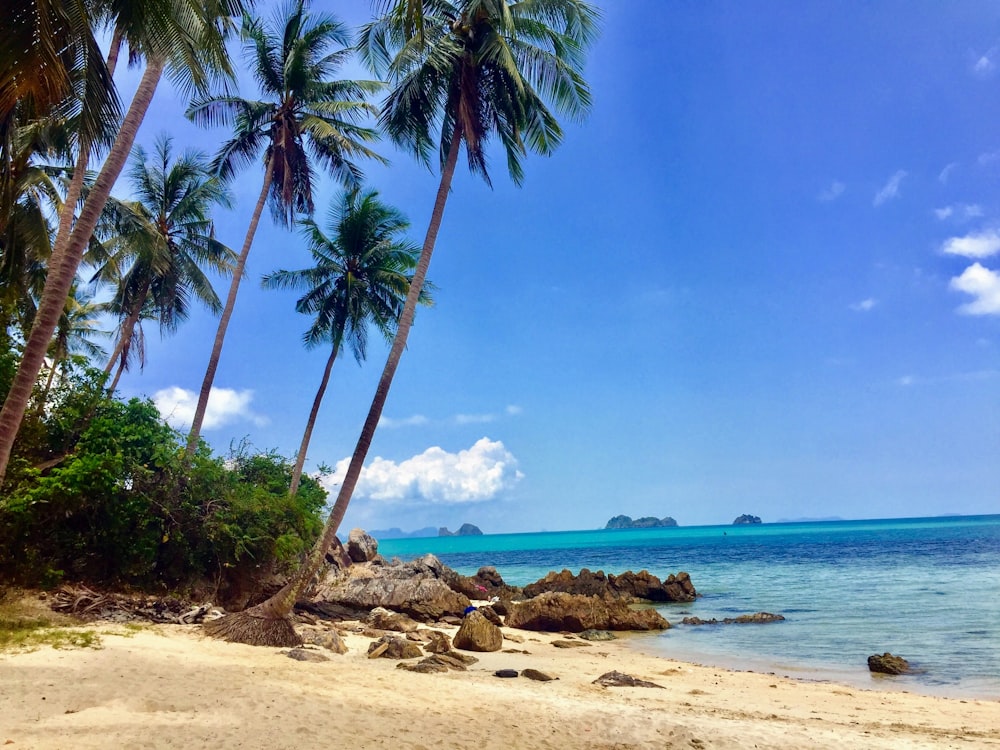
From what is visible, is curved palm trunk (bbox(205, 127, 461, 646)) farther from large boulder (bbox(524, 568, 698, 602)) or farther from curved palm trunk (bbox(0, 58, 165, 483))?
large boulder (bbox(524, 568, 698, 602))

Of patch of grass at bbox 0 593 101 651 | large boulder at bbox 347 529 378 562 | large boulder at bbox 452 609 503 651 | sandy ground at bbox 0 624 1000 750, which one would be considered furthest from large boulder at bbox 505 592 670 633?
large boulder at bbox 347 529 378 562

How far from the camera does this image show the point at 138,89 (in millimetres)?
10781

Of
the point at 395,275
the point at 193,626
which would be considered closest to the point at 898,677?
the point at 193,626

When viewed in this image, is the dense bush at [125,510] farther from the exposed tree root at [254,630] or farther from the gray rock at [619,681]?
the gray rock at [619,681]

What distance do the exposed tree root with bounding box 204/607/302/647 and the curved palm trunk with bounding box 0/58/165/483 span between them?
493 cm

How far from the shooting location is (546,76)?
47.0 feet

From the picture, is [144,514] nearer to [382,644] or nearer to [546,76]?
[382,644]

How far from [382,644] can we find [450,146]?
35.8ft

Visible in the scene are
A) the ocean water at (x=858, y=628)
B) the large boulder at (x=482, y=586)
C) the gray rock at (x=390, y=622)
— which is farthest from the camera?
the large boulder at (x=482, y=586)

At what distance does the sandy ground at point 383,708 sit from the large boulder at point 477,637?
255cm

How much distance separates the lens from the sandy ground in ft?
20.5

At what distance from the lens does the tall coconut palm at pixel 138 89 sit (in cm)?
795

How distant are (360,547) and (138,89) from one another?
2583 centimetres

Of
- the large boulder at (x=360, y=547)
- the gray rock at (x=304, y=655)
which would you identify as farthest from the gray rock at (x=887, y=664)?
the large boulder at (x=360, y=547)
